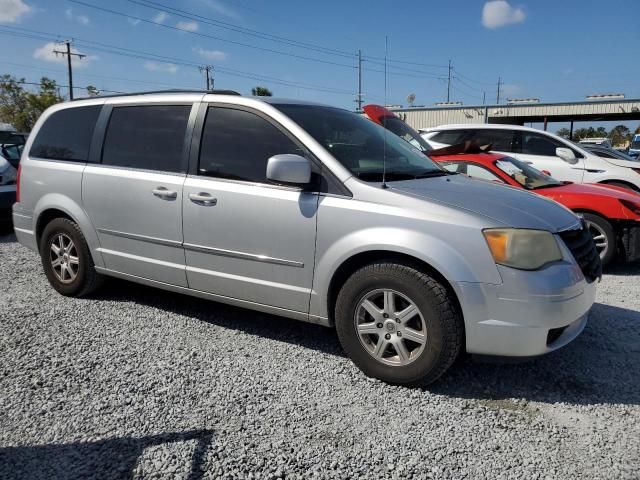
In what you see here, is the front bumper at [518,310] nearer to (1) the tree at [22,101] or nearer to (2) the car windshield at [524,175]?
(2) the car windshield at [524,175]

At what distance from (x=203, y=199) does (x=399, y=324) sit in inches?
63.9

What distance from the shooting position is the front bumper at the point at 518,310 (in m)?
2.73

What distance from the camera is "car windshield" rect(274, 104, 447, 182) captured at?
11.1ft

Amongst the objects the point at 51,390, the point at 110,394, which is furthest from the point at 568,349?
the point at 51,390

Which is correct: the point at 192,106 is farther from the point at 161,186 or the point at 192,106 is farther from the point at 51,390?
the point at 51,390

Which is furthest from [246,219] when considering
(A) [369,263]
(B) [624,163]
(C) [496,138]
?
(B) [624,163]

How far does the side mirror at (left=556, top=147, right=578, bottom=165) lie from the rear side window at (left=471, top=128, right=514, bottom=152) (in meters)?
0.77

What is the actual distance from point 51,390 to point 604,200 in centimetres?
564

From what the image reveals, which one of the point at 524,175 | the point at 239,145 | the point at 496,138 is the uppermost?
the point at 496,138

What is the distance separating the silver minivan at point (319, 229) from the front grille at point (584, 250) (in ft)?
0.05

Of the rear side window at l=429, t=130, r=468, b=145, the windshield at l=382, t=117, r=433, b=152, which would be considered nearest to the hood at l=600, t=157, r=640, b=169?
the rear side window at l=429, t=130, r=468, b=145

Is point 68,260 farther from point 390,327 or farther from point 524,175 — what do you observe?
point 524,175

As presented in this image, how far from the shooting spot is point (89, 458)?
7.78 ft

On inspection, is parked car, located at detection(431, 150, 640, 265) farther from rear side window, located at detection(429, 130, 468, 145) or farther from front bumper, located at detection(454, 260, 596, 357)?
front bumper, located at detection(454, 260, 596, 357)
